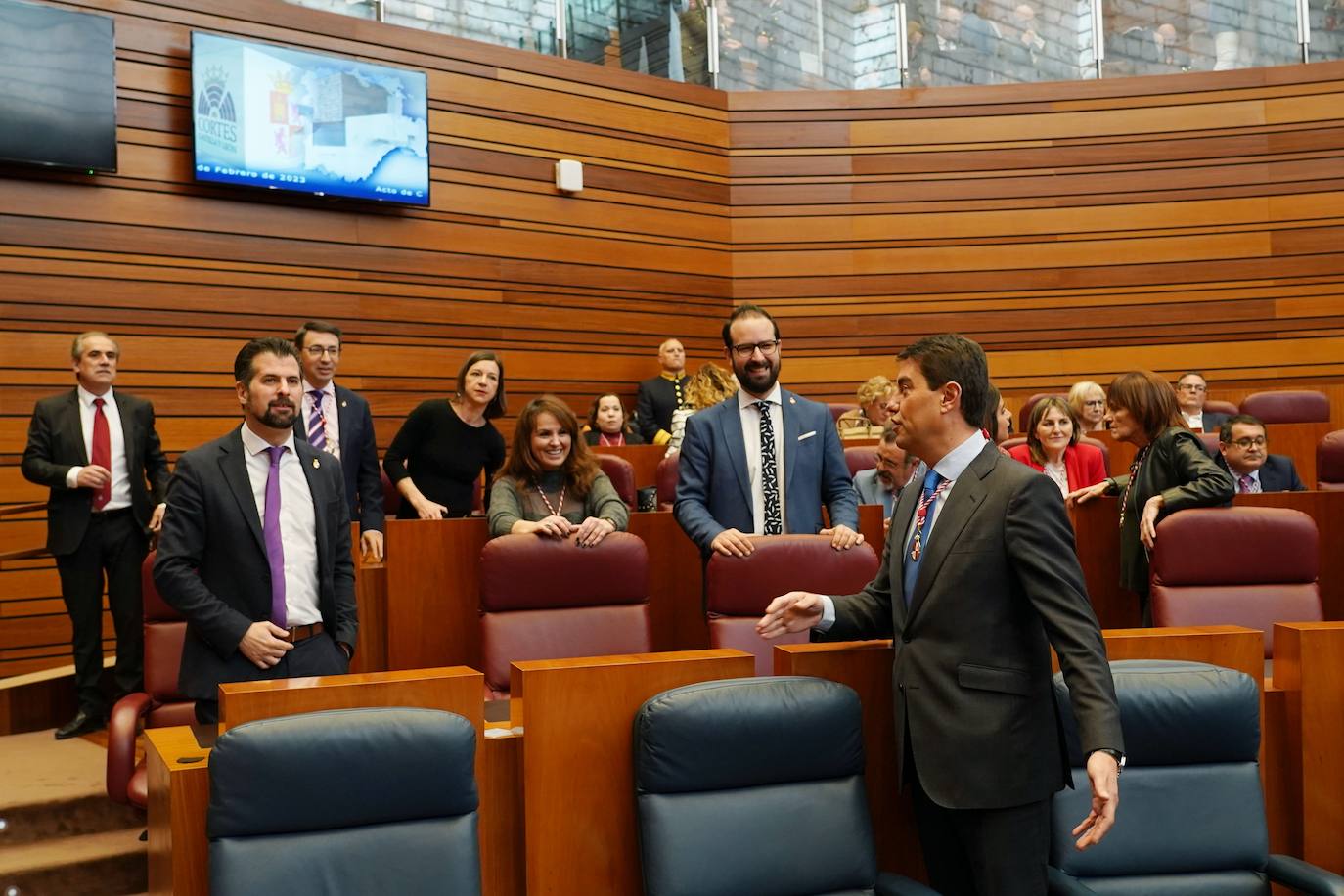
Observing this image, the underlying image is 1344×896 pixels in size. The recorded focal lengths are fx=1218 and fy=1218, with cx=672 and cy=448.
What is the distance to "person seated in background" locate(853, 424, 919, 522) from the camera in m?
3.62

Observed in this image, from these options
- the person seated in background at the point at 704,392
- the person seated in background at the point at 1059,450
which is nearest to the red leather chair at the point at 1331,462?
the person seated in background at the point at 1059,450

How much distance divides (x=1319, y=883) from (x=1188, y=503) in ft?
4.02

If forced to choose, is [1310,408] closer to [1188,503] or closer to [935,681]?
[1188,503]

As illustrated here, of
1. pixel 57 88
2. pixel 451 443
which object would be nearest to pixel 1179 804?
pixel 451 443

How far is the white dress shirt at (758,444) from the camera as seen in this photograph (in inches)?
106

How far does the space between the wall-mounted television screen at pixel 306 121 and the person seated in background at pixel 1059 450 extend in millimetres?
2963

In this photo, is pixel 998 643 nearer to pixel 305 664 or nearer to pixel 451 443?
pixel 305 664

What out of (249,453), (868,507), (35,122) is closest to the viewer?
(249,453)

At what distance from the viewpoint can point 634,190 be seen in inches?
242

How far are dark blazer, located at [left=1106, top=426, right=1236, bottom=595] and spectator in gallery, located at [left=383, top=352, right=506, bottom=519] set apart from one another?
170 cm

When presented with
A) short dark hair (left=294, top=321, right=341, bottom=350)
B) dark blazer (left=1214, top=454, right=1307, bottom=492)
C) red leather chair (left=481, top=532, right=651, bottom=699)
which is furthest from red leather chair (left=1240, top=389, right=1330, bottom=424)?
short dark hair (left=294, top=321, right=341, bottom=350)

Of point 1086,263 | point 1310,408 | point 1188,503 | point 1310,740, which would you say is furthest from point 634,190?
point 1310,740

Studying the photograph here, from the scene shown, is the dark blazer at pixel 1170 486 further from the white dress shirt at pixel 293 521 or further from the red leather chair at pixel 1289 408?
the red leather chair at pixel 1289 408

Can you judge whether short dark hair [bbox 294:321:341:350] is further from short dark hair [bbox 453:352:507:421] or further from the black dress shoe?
the black dress shoe
